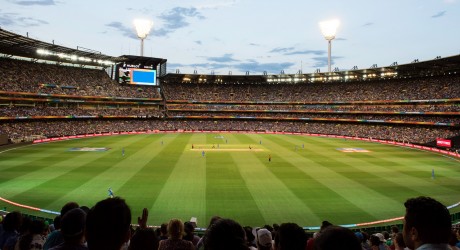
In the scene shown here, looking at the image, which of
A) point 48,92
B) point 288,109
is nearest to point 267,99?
point 288,109

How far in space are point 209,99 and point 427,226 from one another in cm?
10723

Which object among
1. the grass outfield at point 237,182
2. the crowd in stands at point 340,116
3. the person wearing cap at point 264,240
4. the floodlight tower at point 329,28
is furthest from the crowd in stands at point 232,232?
the floodlight tower at point 329,28

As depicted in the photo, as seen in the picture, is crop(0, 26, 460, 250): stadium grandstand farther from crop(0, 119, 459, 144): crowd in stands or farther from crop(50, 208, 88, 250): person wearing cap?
crop(50, 208, 88, 250): person wearing cap

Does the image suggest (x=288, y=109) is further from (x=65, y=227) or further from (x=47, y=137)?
(x=65, y=227)

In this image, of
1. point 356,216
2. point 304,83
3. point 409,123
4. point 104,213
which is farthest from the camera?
point 304,83

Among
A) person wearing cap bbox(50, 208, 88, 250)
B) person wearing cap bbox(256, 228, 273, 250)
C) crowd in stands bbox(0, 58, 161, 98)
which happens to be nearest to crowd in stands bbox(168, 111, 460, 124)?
crowd in stands bbox(0, 58, 161, 98)

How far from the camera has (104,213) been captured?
135 inches

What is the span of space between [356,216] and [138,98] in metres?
88.6

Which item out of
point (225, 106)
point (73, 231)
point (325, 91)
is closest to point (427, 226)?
point (73, 231)

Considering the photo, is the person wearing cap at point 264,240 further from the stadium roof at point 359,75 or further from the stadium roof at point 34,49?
the stadium roof at point 359,75

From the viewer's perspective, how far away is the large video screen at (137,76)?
97.3 m

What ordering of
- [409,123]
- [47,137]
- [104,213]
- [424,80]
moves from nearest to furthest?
[104,213]
[47,137]
[409,123]
[424,80]

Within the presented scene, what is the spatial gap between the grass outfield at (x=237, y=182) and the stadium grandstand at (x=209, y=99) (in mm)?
22413

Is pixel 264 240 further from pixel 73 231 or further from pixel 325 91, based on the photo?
pixel 325 91
